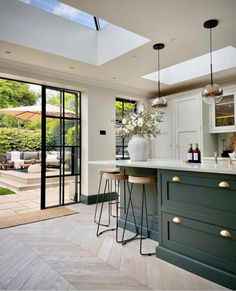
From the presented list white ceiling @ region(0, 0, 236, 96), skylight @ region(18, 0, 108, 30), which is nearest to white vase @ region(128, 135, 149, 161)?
white ceiling @ region(0, 0, 236, 96)

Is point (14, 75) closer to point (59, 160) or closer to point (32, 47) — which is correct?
point (32, 47)

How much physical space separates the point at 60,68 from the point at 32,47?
2.95 feet

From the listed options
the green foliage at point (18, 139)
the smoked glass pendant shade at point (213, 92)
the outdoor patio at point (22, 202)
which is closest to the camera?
the smoked glass pendant shade at point (213, 92)

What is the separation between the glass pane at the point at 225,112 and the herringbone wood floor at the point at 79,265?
3030 millimetres

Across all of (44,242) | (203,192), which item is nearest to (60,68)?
(44,242)

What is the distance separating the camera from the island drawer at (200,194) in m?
1.92

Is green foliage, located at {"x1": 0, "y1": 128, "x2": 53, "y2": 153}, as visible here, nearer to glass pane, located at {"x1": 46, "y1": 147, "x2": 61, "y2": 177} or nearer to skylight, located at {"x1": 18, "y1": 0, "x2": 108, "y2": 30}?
glass pane, located at {"x1": 46, "y1": 147, "x2": 61, "y2": 177}

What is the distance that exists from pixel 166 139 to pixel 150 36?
9.80 feet

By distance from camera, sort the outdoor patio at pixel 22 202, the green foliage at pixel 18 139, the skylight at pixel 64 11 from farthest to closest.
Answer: the green foliage at pixel 18 139
the outdoor patio at pixel 22 202
the skylight at pixel 64 11

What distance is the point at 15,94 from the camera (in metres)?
10.5

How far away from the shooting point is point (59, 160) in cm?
469

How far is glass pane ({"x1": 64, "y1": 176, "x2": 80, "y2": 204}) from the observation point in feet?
15.8

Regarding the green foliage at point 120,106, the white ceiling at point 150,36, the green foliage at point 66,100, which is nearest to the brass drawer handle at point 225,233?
the white ceiling at point 150,36

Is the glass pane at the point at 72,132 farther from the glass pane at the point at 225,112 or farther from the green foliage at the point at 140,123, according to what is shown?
the glass pane at the point at 225,112
